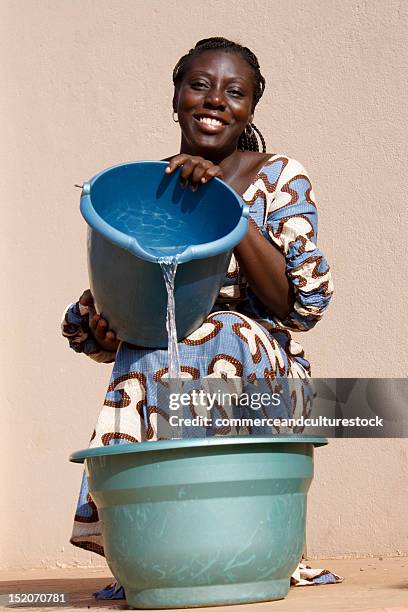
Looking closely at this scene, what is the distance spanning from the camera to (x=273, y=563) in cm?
235

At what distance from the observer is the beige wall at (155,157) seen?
13.8 feet

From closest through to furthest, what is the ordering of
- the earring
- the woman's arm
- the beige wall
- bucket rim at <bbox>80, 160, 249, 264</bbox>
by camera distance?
bucket rim at <bbox>80, 160, 249, 264</bbox>, the woman's arm, the earring, the beige wall

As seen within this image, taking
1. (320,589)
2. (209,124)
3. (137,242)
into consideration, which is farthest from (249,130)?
(320,589)

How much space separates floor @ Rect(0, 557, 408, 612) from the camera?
2270 millimetres

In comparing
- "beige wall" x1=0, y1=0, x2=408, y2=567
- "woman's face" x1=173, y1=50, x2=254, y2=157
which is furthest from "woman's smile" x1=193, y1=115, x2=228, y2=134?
"beige wall" x1=0, y1=0, x2=408, y2=567

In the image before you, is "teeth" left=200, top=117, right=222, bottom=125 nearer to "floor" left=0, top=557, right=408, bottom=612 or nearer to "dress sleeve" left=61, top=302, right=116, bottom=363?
"dress sleeve" left=61, top=302, right=116, bottom=363

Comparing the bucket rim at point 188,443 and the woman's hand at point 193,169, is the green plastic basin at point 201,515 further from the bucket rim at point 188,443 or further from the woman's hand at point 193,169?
the woman's hand at point 193,169

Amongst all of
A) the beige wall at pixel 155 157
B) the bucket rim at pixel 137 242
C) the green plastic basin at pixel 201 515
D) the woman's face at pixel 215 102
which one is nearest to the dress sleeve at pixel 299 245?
the woman's face at pixel 215 102

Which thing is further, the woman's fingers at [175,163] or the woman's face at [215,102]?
the woman's face at [215,102]

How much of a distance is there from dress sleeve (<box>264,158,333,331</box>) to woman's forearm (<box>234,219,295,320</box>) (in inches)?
0.9

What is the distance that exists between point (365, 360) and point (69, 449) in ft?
4.27

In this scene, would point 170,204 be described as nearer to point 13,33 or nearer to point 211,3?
point 211,3

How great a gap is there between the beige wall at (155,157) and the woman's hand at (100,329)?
4.85 ft

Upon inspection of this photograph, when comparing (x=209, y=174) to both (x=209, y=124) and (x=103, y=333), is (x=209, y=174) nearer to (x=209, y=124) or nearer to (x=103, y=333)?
(x=209, y=124)
